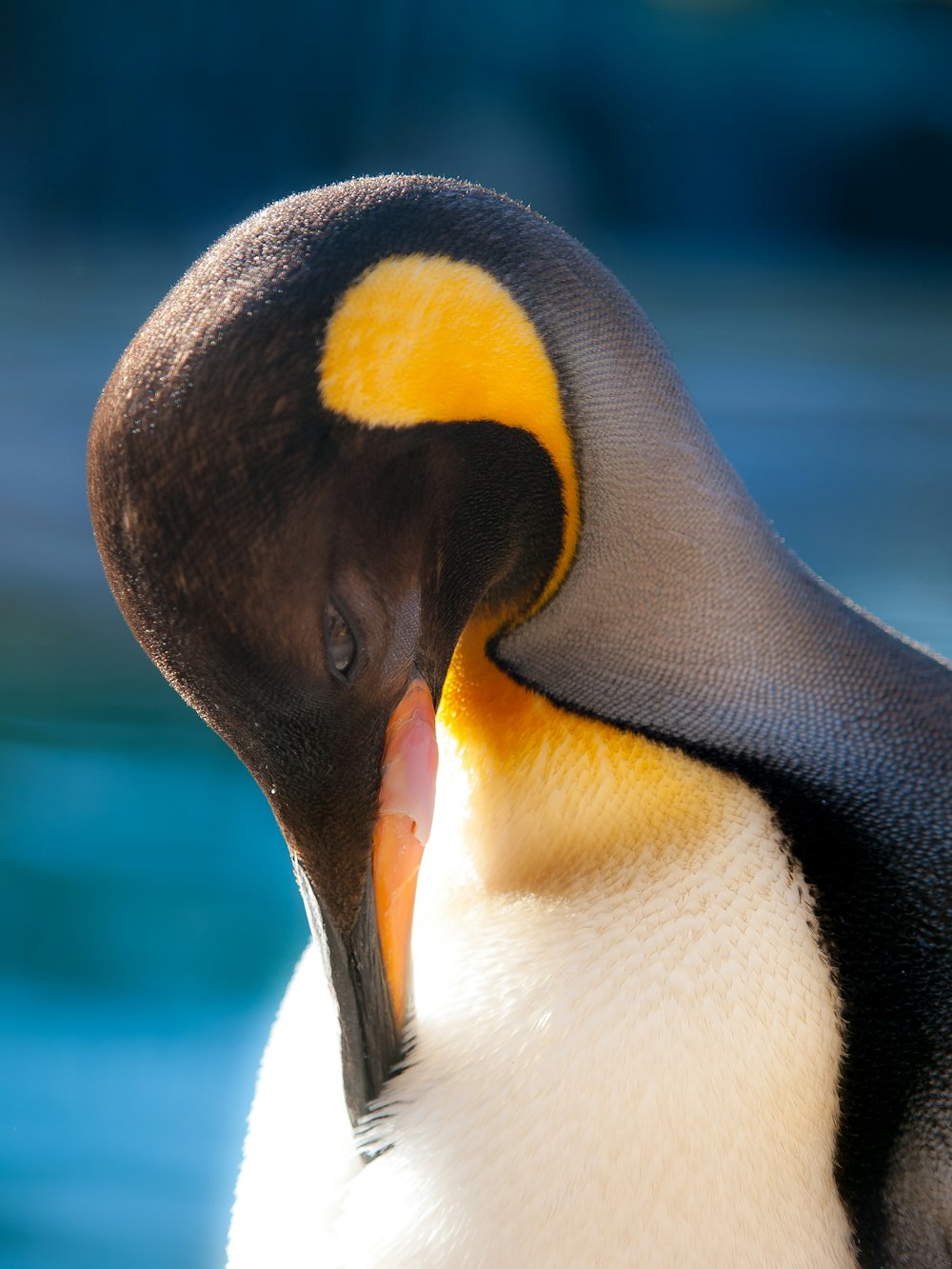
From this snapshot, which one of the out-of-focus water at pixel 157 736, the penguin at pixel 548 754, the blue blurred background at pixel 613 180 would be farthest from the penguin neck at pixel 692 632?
the blue blurred background at pixel 613 180

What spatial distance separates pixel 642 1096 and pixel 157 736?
1645 millimetres

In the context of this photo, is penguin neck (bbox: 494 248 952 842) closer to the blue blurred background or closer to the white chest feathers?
the white chest feathers

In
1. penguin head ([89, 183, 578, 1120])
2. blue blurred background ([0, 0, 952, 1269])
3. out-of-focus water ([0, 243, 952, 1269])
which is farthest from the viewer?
blue blurred background ([0, 0, 952, 1269])

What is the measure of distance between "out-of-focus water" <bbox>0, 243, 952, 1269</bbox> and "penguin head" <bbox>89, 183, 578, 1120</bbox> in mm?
821

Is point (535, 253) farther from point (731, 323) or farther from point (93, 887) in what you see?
point (731, 323)

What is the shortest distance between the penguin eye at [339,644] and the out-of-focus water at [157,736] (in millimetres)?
955

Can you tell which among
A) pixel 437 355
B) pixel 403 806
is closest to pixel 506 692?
pixel 403 806

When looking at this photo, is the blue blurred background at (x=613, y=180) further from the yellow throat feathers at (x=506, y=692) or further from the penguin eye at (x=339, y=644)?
the penguin eye at (x=339, y=644)

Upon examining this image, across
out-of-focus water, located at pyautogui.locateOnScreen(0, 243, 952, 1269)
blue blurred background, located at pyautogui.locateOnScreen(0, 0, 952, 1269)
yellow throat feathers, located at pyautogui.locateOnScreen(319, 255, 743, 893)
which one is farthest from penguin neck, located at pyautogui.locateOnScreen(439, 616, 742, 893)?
blue blurred background, located at pyautogui.locateOnScreen(0, 0, 952, 1269)

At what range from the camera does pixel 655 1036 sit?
75cm

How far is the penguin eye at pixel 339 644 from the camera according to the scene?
674 mm

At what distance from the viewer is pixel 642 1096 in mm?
752

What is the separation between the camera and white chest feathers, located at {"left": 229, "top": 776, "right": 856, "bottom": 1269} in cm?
76

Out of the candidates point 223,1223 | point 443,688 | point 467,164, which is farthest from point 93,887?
point 467,164
